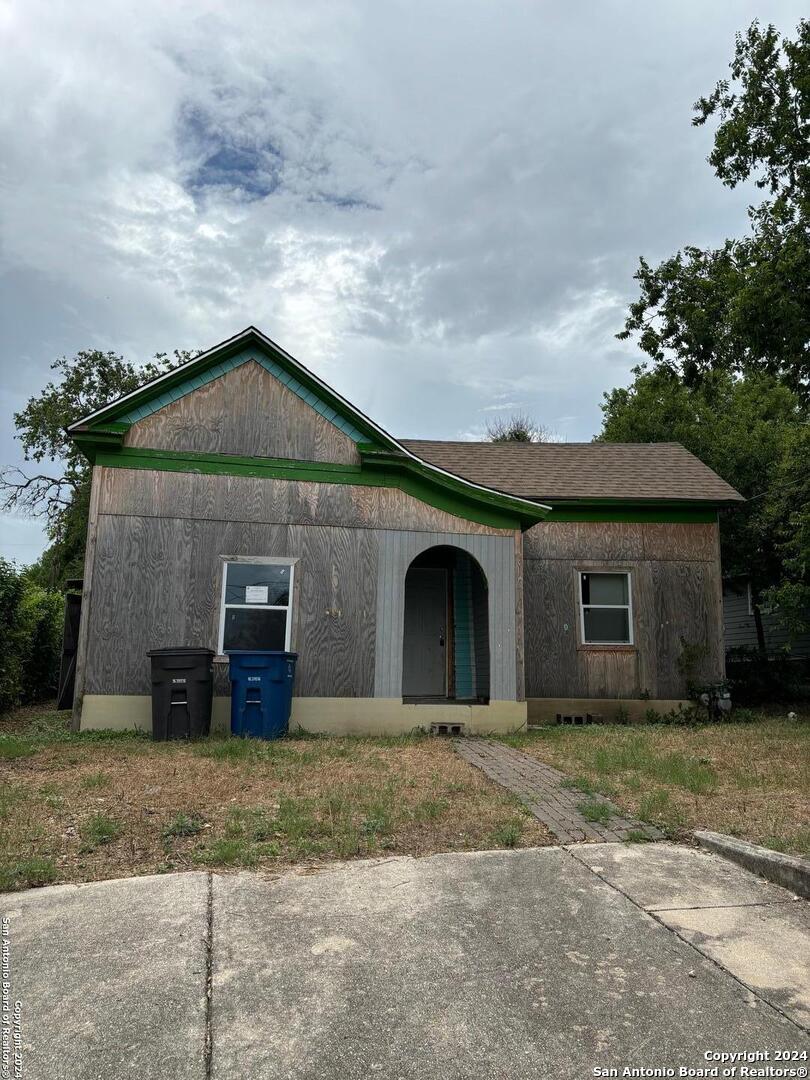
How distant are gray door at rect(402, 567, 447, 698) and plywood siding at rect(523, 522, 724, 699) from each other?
5.29ft

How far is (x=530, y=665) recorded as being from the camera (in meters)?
13.2

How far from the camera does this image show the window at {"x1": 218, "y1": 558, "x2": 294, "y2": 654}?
10.3 meters

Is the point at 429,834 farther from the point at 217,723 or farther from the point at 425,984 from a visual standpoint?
the point at 217,723

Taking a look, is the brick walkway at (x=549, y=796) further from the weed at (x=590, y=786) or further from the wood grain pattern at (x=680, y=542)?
the wood grain pattern at (x=680, y=542)

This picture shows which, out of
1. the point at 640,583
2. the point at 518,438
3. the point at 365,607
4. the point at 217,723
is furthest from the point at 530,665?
the point at 518,438

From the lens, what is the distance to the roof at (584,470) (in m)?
13.9

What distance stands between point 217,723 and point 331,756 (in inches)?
100

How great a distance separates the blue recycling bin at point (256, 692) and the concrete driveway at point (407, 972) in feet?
16.5

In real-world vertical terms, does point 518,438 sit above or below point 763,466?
above

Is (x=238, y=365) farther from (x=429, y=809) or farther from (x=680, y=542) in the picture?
(x=680, y=542)

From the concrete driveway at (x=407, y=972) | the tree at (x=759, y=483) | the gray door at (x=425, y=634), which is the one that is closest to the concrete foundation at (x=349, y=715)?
the gray door at (x=425, y=634)

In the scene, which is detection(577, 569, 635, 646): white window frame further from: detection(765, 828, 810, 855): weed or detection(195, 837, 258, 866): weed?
detection(195, 837, 258, 866): weed

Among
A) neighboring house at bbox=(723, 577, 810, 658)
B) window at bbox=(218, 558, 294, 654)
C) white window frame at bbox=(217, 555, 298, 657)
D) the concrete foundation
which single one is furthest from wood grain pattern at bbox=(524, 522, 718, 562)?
window at bbox=(218, 558, 294, 654)

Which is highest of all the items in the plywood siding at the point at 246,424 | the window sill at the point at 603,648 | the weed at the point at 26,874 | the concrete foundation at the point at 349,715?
the plywood siding at the point at 246,424
